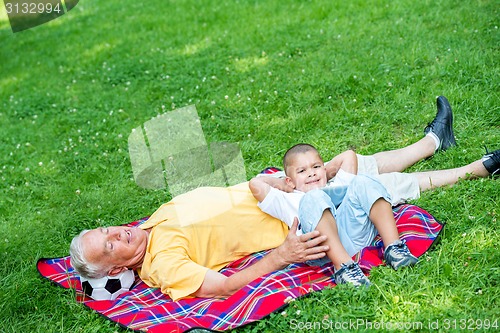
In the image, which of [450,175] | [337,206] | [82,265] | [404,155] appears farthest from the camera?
[404,155]

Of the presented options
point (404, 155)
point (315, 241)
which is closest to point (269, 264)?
point (315, 241)

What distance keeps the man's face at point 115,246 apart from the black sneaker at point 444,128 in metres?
2.63

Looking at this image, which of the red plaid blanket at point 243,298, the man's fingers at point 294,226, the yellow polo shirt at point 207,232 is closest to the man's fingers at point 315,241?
the man's fingers at point 294,226

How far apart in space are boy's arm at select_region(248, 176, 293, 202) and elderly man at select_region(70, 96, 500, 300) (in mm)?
100

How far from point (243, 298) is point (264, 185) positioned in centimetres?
91

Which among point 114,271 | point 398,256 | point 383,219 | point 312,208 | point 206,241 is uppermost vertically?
point 312,208

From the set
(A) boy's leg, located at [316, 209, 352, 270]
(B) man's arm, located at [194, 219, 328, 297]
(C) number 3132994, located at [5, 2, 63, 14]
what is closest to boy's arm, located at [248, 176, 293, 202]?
(B) man's arm, located at [194, 219, 328, 297]

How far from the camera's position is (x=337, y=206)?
14.3ft

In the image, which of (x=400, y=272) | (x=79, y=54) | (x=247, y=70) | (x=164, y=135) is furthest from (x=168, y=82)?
(x=400, y=272)

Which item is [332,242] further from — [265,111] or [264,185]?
[265,111]

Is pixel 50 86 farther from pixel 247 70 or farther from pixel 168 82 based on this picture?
pixel 247 70

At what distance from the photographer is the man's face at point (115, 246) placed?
4195mm

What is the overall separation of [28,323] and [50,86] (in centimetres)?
540

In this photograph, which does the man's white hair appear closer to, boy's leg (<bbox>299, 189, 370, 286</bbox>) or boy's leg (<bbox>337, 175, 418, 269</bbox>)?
boy's leg (<bbox>299, 189, 370, 286</bbox>)
